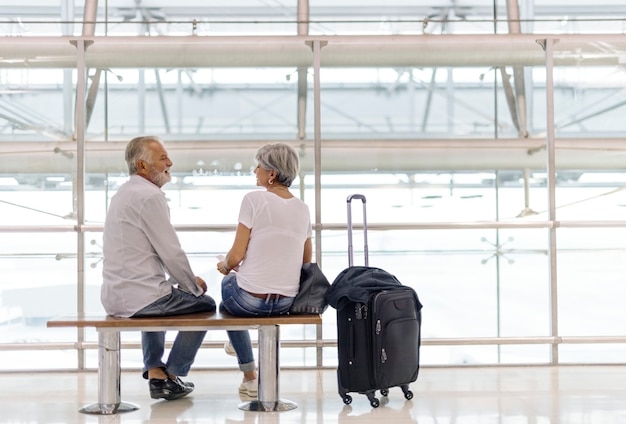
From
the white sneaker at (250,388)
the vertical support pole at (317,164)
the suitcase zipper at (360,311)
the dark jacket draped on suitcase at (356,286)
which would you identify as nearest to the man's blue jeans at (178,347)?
the white sneaker at (250,388)

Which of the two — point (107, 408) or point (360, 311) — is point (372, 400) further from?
point (107, 408)

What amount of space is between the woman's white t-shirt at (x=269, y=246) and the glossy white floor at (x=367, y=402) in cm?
57

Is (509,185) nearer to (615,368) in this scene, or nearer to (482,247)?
(482,247)

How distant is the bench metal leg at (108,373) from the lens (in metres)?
4.07

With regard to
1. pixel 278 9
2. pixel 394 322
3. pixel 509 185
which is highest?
pixel 278 9

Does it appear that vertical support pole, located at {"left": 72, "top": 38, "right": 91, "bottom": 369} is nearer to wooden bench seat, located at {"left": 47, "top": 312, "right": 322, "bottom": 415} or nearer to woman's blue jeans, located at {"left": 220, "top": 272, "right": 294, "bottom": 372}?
wooden bench seat, located at {"left": 47, "top": 312, "right": 322, "bottom": 415}

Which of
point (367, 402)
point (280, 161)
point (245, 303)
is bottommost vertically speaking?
point (367, 402)

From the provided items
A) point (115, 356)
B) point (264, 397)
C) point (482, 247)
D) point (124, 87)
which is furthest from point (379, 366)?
point (124, 87)

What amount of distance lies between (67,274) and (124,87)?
3.91ft

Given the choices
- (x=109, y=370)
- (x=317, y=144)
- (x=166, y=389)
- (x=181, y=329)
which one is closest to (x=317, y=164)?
(x=317, y=144)

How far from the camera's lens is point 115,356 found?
411 centimetres

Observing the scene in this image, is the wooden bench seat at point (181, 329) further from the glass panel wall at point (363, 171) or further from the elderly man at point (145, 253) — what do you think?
the glass panel wall at point (363, 171)

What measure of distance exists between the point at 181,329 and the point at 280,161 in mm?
877

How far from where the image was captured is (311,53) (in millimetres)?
5695
